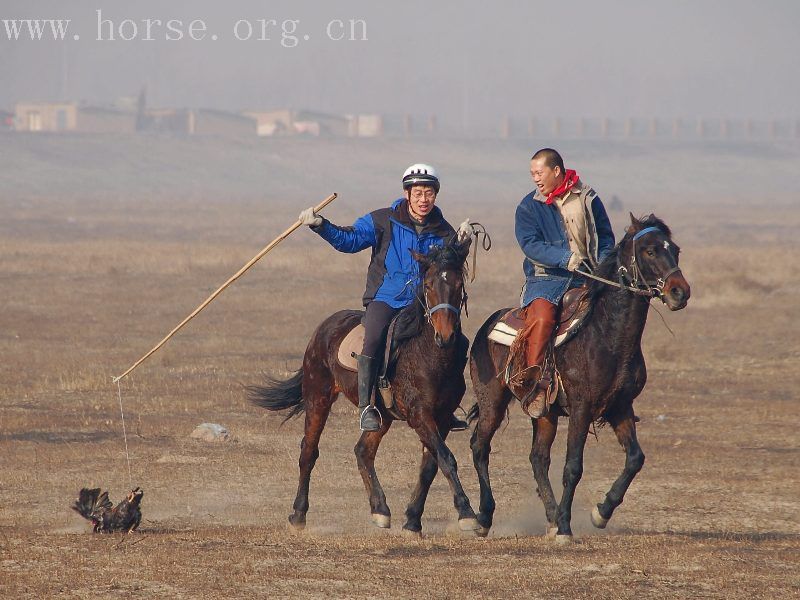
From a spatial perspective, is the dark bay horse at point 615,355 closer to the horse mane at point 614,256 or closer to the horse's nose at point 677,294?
the horse mane at point 614,256

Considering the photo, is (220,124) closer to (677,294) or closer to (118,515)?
(118,515)

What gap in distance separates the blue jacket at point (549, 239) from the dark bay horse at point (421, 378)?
0.61 m

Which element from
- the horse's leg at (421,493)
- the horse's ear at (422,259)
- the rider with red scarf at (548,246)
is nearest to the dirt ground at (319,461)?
the horse's leg at (421,493)

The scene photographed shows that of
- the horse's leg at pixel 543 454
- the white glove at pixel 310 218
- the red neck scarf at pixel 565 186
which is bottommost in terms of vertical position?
the horse's leg at pixel 543 454

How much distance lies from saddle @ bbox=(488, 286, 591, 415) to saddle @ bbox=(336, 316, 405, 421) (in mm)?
871

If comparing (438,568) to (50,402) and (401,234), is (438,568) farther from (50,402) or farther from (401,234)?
(50,402)

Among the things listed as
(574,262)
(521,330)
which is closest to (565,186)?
(574,262)

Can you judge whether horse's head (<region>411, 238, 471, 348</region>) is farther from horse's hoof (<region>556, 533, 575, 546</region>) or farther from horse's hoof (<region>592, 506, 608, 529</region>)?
horse's hoof (<region>592, 506, 608, 529</region>)

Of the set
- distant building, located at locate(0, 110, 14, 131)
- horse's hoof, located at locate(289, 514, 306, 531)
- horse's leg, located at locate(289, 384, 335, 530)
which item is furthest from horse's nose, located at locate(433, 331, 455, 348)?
distant building, located at locate(0, 110, 14, 131)

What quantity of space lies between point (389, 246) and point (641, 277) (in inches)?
78.2

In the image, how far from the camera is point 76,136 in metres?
110

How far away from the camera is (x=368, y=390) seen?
11.2 m

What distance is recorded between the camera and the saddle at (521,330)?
36.2ft

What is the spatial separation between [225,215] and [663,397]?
53.0 metres
